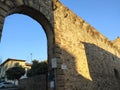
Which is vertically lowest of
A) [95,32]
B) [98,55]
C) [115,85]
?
[115,85]

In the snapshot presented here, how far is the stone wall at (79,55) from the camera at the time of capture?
7613 mm

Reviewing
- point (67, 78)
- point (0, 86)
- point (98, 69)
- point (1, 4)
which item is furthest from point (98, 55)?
point (0, 86)

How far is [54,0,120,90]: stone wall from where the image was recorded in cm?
761

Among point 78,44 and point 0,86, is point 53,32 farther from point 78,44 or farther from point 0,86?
point 0,86

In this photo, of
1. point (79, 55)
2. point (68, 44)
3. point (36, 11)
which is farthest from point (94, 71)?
point (36, 11)

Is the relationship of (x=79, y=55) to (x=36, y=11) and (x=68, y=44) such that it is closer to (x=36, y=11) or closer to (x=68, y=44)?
(x=68, y=44)

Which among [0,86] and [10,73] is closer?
[0,86]

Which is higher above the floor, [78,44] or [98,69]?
[78,44]

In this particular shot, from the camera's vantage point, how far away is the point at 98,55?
11.9m

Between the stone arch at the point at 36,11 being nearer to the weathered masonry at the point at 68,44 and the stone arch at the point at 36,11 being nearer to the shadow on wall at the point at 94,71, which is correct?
the weathered masonry at the point at 68,44

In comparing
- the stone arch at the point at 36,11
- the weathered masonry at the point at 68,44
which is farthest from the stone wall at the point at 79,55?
the stone arch at the point at 36,11

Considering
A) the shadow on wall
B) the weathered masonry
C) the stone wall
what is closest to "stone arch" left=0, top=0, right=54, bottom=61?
the weathered masonry

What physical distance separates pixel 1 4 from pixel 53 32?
260 centimetres

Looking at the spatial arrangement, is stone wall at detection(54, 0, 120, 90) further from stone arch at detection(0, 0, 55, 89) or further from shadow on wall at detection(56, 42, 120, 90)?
stone arch at detection(0, 0, 55, 89)
